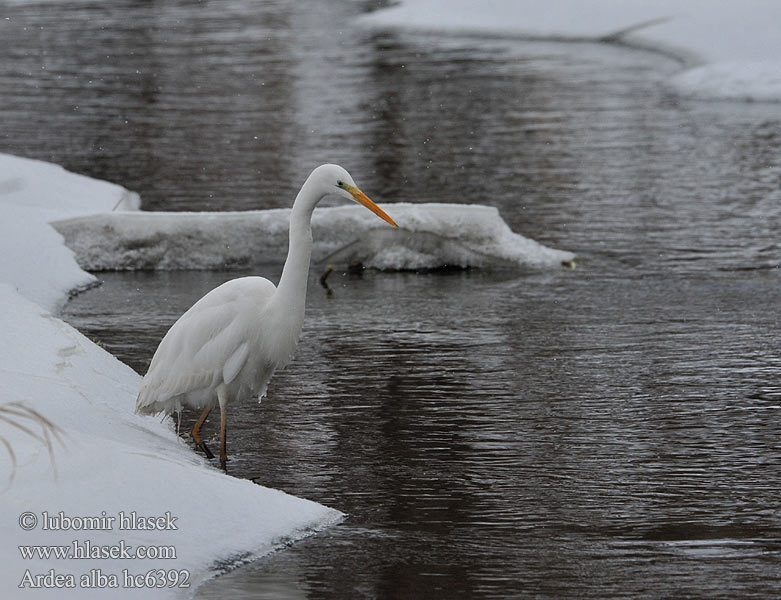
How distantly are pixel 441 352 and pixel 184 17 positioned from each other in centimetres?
3323

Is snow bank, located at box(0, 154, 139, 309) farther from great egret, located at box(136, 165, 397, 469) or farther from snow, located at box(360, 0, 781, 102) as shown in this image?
snow, located at box(360, 0, 781, 102)

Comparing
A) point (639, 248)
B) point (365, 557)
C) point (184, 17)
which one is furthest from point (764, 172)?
point (184, 17)

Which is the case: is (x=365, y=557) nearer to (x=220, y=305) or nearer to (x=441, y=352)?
(x=220, y=305)

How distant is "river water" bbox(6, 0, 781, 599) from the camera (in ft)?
20.2

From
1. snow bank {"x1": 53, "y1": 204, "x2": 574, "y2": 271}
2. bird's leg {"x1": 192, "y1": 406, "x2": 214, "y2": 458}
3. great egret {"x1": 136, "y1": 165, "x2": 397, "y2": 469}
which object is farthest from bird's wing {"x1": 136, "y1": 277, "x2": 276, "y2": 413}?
snow bank {"x1": 53, "y1": 204, "x2": 574, "y2": 271}

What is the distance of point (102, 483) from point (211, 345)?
1.73 metres

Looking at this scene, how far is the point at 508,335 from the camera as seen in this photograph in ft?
33.9

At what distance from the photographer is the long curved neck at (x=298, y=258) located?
734 cm

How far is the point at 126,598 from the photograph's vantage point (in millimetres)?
5359

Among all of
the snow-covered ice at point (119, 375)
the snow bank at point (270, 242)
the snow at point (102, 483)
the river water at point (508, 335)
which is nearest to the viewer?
the snow at point (102, 483)

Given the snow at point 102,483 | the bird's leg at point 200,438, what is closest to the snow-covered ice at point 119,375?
the snow at point 102,483

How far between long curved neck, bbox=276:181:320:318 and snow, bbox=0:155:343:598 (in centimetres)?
97

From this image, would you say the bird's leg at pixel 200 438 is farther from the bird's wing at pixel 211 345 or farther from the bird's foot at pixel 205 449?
the bird's wing at pixel 211 345

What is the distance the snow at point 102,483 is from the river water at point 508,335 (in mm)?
196
